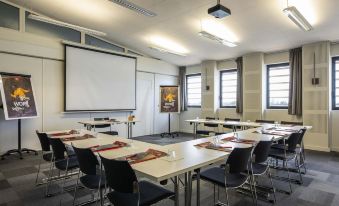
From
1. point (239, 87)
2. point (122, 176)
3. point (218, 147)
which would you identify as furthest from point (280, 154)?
point (239, 87)

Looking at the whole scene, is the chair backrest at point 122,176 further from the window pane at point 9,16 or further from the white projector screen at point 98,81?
the window pane at point 9,16

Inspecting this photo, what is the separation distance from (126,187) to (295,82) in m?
6.10

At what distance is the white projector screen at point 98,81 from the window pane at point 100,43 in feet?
1.35

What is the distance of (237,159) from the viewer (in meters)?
2.28

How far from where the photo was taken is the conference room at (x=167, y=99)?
2.64 m

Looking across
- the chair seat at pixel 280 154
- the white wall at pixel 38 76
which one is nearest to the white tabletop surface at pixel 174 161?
the chair seat at pixel 280 154

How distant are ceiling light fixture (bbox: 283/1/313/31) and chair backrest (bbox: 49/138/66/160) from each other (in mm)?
4135

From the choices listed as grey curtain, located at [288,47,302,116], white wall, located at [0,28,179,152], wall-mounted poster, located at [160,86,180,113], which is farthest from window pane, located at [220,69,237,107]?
white wall, located at [0,28,179,152]

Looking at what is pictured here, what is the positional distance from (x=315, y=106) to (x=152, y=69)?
5482 mm

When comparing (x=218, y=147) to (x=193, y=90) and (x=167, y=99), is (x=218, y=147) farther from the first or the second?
(x=193, y=90)

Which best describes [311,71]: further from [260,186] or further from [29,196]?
[29,196]

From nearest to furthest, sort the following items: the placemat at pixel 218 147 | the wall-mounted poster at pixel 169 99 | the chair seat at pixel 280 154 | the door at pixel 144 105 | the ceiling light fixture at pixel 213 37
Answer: the placemat at pixel 218 147, the chair seat at pixel 280 154, the ceiling light fixture at pixel 213 37, the door at pixel 144 105, the wall-mounted poster at pixel 169 99

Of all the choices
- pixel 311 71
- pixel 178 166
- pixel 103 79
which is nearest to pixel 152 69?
pixel 103 79

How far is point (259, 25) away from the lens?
210 inches
